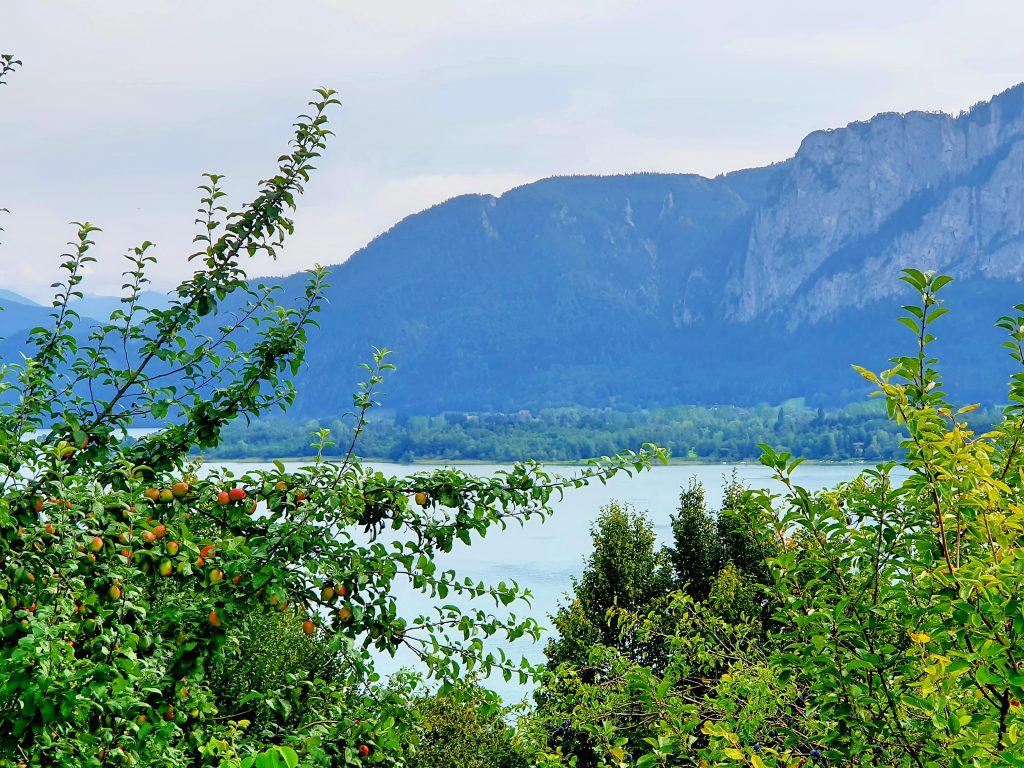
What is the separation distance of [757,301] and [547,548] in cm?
13746

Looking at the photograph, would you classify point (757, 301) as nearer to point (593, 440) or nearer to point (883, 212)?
point (883, 212)

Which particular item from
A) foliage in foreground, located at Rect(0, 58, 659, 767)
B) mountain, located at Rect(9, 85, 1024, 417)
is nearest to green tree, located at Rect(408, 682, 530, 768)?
foliage in foreground, located at Rect(0, 58, 659, 767)

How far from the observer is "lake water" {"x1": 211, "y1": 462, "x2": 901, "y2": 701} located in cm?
3819

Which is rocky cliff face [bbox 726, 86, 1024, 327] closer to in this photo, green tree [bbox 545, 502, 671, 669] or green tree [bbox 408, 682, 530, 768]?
green tree [bbox 545, 502, 671, 669]

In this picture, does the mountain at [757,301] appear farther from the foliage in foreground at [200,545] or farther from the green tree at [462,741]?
the foliage in foreground at [200,545]

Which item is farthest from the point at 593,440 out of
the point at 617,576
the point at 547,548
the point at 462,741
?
the point at 462,741

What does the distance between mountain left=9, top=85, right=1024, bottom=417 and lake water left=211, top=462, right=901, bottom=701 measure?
81.2m

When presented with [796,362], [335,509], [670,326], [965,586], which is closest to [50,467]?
[335,509]

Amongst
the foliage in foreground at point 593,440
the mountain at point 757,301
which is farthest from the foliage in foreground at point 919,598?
the mountain at point 757,301

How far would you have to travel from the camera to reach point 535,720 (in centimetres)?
895

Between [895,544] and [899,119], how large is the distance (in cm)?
19609

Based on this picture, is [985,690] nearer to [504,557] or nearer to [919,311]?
[919,311]

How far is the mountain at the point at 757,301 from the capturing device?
536 feet

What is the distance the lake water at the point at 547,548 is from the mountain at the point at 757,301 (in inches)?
3195
